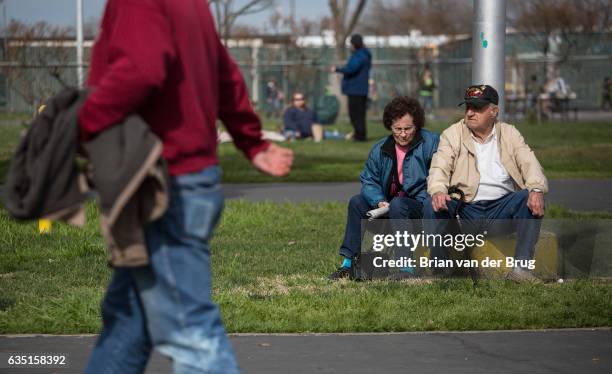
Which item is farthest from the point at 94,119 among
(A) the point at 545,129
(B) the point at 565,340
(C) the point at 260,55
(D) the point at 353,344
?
(C) the point at 260,55

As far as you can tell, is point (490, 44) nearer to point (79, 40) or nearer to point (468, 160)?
point (468, 160)

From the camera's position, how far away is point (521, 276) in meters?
8.16

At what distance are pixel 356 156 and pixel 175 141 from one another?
54.5 ft

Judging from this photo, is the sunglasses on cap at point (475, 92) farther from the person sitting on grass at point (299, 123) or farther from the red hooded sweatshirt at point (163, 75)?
the person sitting on grass at point (299, 123)

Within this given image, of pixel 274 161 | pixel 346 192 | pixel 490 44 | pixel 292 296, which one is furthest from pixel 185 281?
pixel 346 192

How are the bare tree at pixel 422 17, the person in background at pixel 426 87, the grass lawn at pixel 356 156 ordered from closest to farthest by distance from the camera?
1. the grass lawn at pixel 356 156
2. the person in background at pixel 426 87
3. the bare tree at pixel 422 17

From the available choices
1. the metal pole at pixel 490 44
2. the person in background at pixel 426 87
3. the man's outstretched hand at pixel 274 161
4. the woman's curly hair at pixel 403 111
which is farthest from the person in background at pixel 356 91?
the man's outstretched hand at pixel 274 161

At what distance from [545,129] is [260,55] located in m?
16.5

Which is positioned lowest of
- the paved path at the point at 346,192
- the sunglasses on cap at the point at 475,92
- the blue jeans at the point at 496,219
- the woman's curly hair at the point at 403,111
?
the paved path at the point at 346,192

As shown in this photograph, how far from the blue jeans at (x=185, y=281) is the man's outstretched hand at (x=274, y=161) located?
0.31 metres

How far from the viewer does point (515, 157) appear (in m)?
8.27

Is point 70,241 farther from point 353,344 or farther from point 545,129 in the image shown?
point 545,129

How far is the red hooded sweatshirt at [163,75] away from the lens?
150 inches

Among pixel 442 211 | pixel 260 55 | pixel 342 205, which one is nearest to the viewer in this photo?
pixel 442 211
